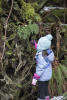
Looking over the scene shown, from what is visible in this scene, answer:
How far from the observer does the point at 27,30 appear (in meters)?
4.23

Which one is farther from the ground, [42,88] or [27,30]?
[27,30]

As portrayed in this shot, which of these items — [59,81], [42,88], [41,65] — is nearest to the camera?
[41,65]

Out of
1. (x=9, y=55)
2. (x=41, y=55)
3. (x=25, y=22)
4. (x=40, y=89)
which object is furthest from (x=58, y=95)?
(x=25, y=22)

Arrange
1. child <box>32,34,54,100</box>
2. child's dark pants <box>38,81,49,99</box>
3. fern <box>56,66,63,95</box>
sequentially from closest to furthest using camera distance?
child <box>32,34,54,100</box> → child's dark pants <box>38,81,49,99</box> → fern <box>56,66,63,95</box>

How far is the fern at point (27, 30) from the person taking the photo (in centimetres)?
416

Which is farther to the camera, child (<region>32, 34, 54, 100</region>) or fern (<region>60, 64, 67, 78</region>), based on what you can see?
fern (<region>60, 64, 67, 78</region>)

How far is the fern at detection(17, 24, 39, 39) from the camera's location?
4156 mm

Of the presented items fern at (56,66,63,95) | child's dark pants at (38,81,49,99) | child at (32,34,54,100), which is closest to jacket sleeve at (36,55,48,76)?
child at (32,34,54,100)

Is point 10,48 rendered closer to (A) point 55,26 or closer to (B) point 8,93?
(B) point 8,93

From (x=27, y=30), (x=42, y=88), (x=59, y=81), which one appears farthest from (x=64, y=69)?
(x=27, y=30)

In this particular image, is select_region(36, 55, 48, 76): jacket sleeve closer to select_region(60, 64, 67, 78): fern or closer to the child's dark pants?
the child's dark pants

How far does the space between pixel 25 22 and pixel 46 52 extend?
0.95 m

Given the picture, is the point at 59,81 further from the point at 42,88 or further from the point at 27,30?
the point at 27,30

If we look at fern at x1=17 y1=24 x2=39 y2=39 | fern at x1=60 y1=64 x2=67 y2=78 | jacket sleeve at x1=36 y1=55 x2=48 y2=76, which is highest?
fern at x1=17 y1=24 x2=39 y2=39
